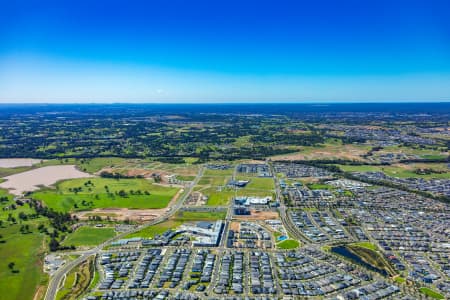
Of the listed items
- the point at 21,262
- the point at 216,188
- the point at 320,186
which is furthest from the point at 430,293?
the point at 21,262

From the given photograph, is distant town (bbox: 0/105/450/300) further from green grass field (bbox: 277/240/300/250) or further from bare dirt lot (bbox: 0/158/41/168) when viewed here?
bare dirt lot (bbox: 0/158/41/168)

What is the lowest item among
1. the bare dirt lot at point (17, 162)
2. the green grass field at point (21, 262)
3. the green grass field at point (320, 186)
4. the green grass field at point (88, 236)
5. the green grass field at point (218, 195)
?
the green grass field at point (21, 262)

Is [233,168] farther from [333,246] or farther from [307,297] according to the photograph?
[307,297]

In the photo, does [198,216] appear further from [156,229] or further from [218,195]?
[218,195]

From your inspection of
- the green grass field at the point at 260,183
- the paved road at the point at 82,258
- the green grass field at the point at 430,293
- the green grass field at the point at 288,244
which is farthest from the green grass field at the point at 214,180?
the green grass field at the point at 430,293

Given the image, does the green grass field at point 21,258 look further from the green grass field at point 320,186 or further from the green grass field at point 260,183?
the green grass field at point 320,186

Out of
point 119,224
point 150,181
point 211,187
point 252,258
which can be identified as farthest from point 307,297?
point 150,181

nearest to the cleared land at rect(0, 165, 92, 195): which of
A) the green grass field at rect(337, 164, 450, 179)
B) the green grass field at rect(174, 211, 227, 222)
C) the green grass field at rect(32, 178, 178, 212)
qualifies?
the green grass field at rect(32, 178, 178, 212)
